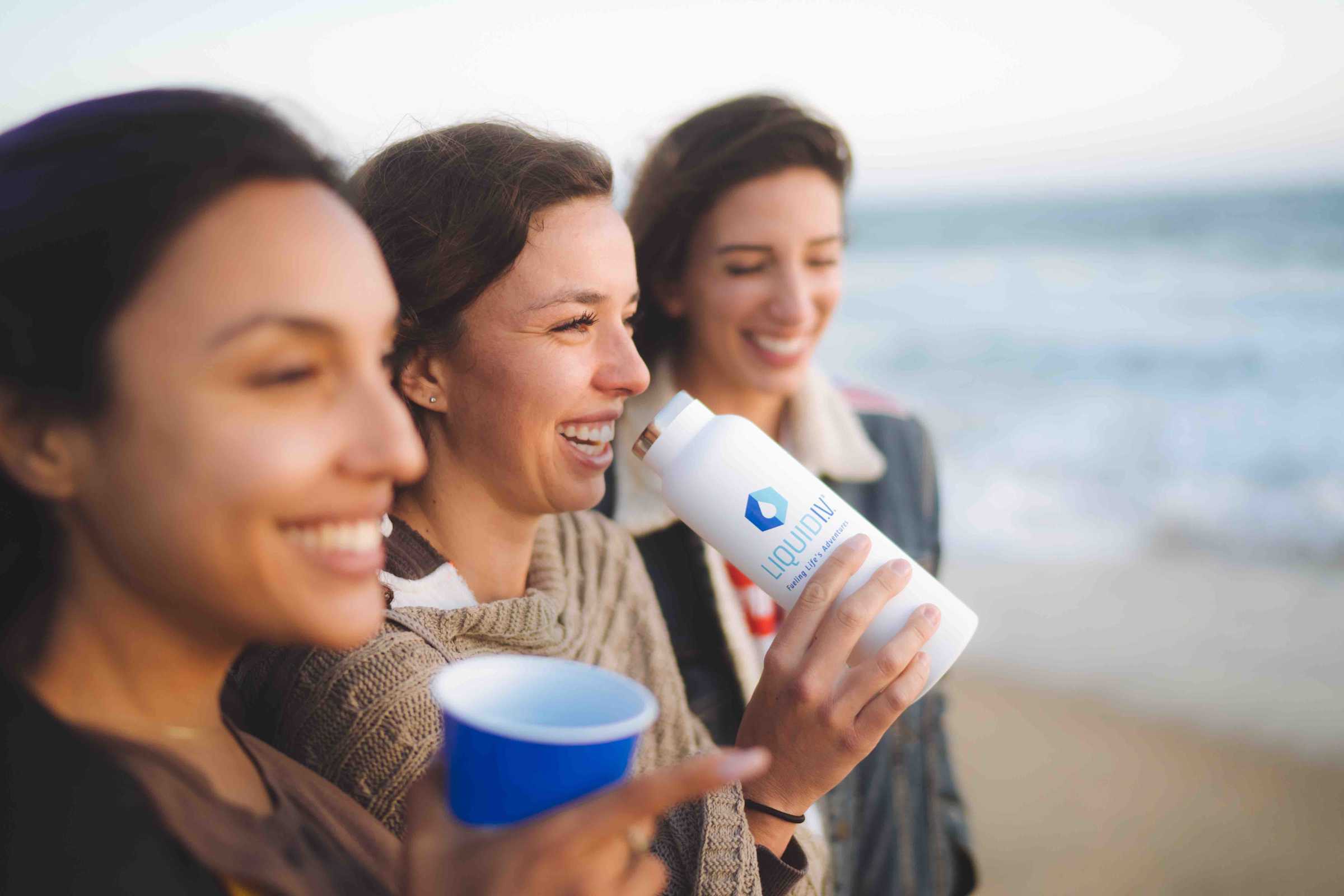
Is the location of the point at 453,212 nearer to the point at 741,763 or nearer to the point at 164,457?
the point at 164,457

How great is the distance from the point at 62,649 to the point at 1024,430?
990 centimetres

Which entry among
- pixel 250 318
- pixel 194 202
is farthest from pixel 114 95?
pixel 250 318

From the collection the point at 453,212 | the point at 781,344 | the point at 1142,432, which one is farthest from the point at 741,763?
the point at 1142,432

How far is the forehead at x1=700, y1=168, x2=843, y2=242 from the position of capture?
2.92m

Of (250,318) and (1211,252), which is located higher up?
(250,318)

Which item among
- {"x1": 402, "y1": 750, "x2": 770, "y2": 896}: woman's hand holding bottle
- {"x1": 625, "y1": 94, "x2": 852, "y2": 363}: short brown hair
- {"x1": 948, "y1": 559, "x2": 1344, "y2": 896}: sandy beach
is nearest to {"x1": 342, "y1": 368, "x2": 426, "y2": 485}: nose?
{"x1": 402, "y1": 750, "x2": 770, "y2": 896}: woman's hand holding bottle

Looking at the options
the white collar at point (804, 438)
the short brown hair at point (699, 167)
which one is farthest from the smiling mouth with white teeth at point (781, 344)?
the short brown hair at point (699, 167)

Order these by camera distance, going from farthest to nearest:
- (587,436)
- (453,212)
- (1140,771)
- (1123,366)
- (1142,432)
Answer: (1123,366) → (1142,432) → (1140,771) → (587,436) → (453,212)

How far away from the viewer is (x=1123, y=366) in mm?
11406

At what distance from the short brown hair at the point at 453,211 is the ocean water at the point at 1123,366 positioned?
538 cm

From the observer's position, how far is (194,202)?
994 millimetres

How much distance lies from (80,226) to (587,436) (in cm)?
106

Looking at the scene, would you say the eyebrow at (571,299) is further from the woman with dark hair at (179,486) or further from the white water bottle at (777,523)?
the woman with dark hair at (179,486)

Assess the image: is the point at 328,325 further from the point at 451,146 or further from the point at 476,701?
the point at 451,146
